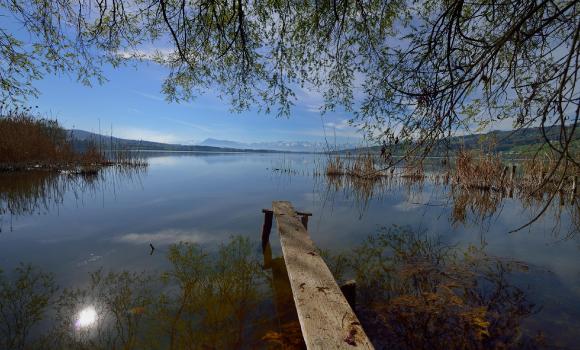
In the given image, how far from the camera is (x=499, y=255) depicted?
4.31 m

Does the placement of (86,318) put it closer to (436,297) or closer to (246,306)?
(246,306)

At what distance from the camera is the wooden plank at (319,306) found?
4.88 ft

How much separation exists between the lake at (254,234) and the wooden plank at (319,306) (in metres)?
0.53

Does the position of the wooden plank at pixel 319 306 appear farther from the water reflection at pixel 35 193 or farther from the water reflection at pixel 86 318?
the water reflection at pixel 35 193

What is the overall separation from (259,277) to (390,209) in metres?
5.50

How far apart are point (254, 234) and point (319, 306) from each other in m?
3.65

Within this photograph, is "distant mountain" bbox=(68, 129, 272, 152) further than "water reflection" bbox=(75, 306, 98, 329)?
Yes

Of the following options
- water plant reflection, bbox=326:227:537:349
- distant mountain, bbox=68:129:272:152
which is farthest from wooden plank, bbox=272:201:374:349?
distant mountain, bbox=68:129:272:152

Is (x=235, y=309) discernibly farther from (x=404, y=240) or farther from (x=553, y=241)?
(x=553, y=241)

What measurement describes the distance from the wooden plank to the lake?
1.74 ft

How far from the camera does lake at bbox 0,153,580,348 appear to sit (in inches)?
104

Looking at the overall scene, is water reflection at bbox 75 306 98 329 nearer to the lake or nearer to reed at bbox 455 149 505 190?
the lake

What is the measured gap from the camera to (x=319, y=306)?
1.85 meters

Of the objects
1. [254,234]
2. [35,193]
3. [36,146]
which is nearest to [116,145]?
[36,146]
